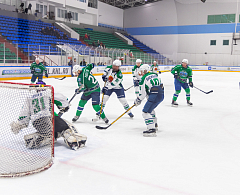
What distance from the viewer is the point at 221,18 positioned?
2933 centimetres

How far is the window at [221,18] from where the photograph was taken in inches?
1134

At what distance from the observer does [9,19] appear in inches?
750

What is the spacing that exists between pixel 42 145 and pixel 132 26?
3233 centimetres

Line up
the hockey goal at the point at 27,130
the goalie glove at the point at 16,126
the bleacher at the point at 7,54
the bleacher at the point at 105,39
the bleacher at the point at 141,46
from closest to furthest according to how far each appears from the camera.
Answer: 1. the hockey goal at the point at 27,130
2. the goalie glove at the point at 16,126
3. the bleacher at the point at 7,54
4. the bleacher at the point at 105,39
5. the bleacher at the point at 141,46

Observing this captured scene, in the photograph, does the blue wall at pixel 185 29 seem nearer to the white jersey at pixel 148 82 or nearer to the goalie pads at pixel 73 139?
the white jersey at pixel 148 82

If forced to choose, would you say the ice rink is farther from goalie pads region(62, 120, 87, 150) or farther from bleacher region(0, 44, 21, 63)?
bleacher region(0, 44, 21, 63)

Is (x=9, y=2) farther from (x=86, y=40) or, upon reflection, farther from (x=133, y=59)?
(x=133, y=59)

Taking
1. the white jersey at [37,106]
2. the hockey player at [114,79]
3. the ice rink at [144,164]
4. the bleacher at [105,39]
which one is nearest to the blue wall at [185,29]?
the bleacher at [105,39]

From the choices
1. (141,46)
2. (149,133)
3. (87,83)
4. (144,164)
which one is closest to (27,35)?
(87,83)

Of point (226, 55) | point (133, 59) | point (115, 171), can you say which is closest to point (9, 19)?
point (133, 59)

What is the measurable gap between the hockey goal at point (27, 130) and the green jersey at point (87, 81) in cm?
150

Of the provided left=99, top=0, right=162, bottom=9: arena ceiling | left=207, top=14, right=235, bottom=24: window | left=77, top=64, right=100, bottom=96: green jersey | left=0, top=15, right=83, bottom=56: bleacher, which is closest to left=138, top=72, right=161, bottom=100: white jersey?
left=77, top=64, right=100, bottom=96: green jersey

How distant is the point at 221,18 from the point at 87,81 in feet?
93.4

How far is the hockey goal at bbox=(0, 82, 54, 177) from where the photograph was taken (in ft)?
9.36
